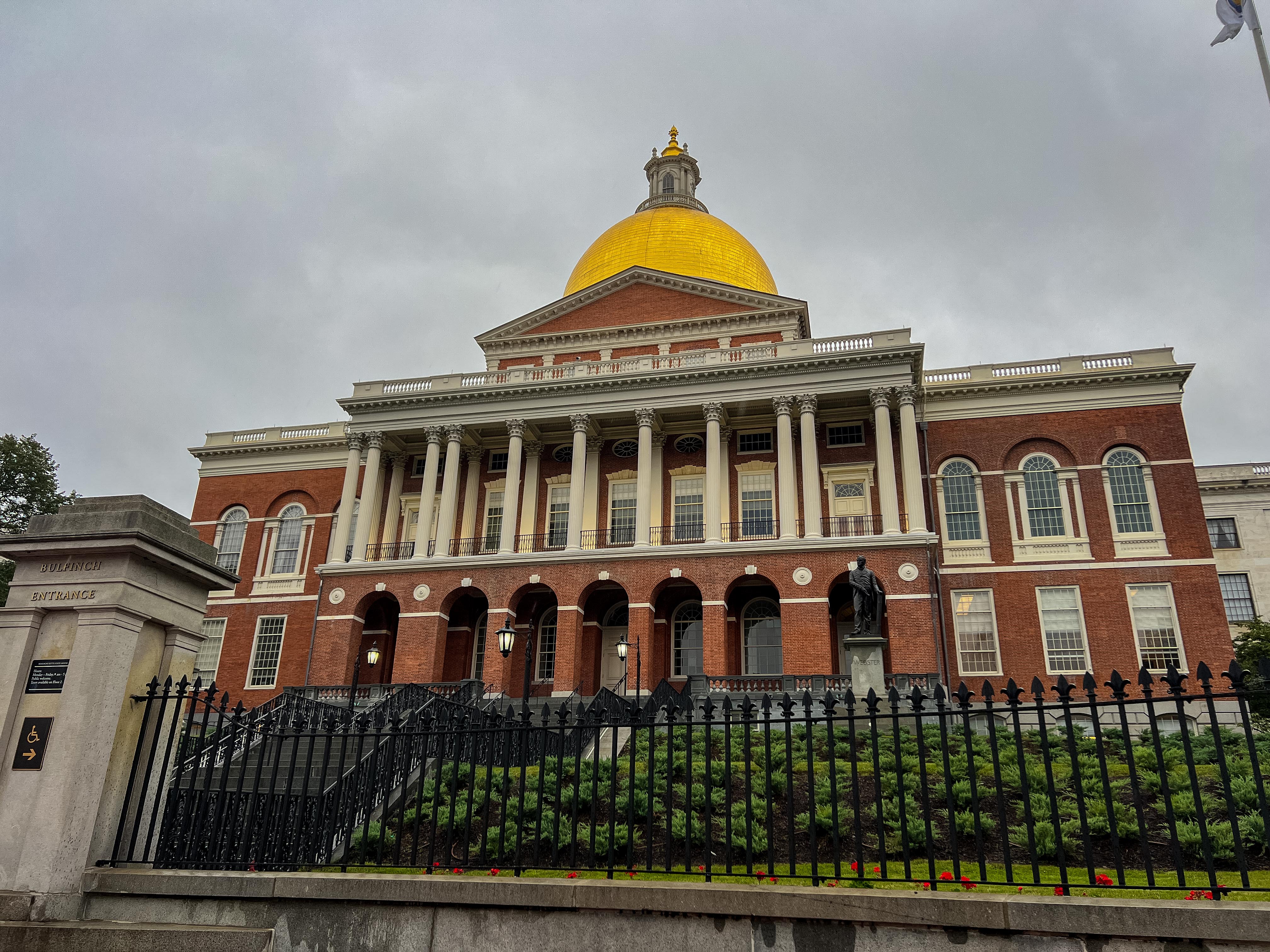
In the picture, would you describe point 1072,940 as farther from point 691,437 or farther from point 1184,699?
point 691,437

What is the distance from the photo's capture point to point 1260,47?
16.5 m

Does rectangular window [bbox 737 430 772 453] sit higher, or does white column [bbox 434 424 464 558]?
rectangular window [bbox 737 430 772 453]

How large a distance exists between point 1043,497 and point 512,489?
1993 cm

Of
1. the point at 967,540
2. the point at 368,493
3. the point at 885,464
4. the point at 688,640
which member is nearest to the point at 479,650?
the point at 368,493

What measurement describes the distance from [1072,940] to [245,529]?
4248cm

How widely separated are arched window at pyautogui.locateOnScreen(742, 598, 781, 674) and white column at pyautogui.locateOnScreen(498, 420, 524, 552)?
930 centimetres

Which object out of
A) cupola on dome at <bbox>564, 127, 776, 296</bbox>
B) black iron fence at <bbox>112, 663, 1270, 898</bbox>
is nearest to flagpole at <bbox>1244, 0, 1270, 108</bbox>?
black iron fence at <bbox>112, 663, 1270, 898</bbox>

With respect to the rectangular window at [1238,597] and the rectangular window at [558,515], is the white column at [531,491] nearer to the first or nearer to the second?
the rectangular window at [558,515]

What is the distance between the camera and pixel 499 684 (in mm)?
31906

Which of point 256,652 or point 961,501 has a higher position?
point 961,501

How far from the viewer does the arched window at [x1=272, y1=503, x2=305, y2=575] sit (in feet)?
135

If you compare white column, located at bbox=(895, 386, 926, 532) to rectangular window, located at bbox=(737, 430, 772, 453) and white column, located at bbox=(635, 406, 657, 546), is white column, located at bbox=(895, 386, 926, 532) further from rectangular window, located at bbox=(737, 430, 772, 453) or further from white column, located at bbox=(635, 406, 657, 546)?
white column, located at bbox=(635, 406, 657, 546)

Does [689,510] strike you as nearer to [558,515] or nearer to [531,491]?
[558,515]

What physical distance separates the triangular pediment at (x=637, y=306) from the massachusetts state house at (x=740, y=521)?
0.57 feet
